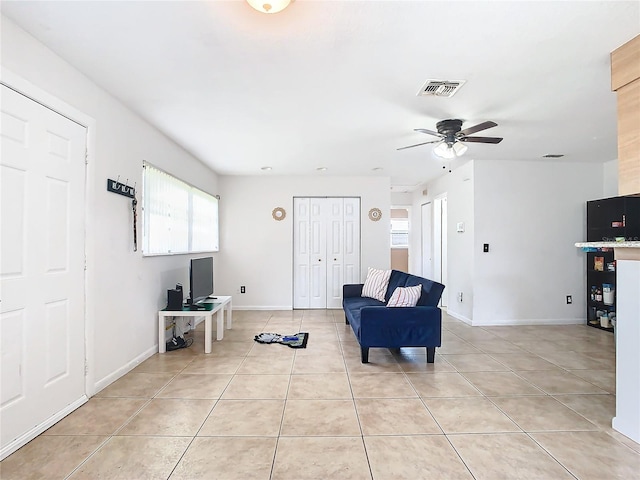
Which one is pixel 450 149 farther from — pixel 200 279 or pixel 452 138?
pixel 200 279

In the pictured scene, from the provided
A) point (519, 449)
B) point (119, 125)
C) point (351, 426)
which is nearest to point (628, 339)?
point (519, 449)

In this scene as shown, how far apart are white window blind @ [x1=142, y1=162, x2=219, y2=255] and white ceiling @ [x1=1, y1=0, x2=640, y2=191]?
0.63 m

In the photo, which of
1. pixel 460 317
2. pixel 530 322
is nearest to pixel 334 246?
pixel 460 317

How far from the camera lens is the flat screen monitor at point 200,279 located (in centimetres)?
415

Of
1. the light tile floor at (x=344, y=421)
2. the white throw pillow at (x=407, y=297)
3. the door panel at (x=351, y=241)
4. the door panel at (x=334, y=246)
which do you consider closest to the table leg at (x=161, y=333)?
the light tile floor at (x=344, y=421)

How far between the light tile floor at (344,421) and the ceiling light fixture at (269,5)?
2.32 meters

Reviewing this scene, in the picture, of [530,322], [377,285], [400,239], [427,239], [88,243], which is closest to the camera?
[88,243]

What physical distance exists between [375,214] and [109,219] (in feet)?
14.3

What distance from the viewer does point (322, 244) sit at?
6.36 m

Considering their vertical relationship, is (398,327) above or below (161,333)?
above

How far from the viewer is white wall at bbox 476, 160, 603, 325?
16.9 ft

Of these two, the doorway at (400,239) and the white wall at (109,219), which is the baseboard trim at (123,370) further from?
the doorway at (400,239)

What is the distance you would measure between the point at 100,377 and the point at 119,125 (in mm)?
2115

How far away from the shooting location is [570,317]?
5266mm
